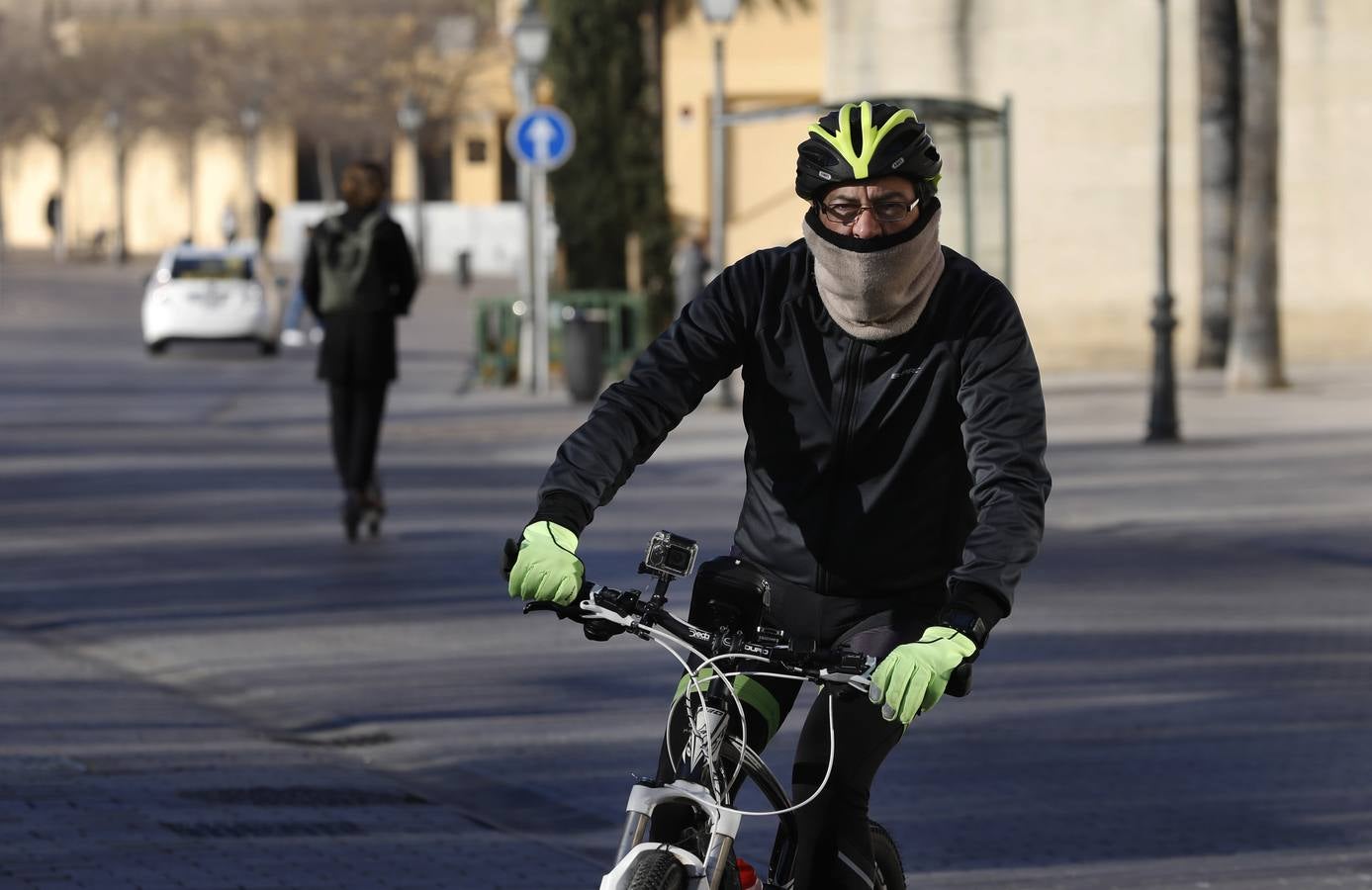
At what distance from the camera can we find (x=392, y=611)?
1107 centimetres

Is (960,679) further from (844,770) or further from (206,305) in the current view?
(206,305)

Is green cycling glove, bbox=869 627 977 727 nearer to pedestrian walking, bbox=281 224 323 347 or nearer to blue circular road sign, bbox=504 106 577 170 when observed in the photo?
pedestrian walking, bbox=281 224 323 347

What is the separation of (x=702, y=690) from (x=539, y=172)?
75.9ft

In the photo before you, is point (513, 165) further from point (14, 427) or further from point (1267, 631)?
point (1267, 631)

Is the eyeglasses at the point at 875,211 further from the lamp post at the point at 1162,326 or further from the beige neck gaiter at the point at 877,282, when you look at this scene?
the lamp post at the point at 1162,326

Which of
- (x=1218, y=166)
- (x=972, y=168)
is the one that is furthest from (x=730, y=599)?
(x=1218, y=166)

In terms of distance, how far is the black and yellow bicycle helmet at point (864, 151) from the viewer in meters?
4.03

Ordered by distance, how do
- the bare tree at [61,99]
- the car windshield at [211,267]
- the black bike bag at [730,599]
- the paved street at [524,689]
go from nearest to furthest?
the black bike bag at [730,599], the paved street at [524,689], the car windshield at [211,267], the bare tree at [61,99]

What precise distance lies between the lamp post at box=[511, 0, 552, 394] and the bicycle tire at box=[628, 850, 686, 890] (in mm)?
23072

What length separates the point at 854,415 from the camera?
4207 mm

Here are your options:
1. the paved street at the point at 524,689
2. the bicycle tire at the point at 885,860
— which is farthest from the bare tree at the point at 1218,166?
the bicycle tire at the point at 885,860

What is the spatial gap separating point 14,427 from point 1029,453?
62.7 feet

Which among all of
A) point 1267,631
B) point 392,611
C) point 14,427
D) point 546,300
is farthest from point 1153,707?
point 546,300

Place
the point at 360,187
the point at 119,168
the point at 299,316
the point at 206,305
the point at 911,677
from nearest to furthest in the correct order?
the point at 911,677
the point at 360,187
the point at 299,316
the point at 206,305
the point at 119,168
